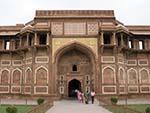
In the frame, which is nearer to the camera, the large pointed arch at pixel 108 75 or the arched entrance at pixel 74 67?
the large pointed arch at pixel 108 75

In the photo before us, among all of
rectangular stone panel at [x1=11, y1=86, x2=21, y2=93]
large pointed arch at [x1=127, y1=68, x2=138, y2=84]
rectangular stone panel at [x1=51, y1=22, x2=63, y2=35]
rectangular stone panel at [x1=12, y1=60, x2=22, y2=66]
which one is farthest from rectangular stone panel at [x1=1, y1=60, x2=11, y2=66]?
large pointed arch at [x1=127, y1=68, x2=138, y2=84]

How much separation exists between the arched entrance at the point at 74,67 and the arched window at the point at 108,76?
1.32 metres

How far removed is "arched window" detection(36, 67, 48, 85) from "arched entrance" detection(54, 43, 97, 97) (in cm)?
148

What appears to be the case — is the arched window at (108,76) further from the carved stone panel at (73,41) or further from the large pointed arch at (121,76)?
the carved stone panel at (73,41)

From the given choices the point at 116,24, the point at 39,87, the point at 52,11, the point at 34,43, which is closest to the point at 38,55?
the point at 34,43

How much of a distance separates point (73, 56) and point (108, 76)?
4.82m

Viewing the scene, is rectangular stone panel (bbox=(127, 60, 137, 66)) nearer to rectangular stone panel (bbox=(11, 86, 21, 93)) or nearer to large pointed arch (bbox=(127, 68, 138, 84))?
large pointed arch (bbox=(127, 68, 138, 84))

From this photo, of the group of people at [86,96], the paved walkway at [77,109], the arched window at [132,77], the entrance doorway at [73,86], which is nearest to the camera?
the paved walkway at [77,109]

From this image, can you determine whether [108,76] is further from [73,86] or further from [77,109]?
[77,109]

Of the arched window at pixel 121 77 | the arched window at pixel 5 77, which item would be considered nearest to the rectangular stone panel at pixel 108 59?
the arched window at pixel 121 77

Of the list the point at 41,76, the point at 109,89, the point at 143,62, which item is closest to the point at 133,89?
the point at 143,62

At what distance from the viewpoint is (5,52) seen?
1172 inches

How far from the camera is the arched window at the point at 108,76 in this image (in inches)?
1058

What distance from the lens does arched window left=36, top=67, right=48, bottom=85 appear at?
87.7ft
